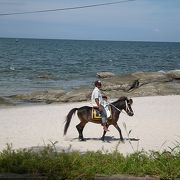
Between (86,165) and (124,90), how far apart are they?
79.1 ft

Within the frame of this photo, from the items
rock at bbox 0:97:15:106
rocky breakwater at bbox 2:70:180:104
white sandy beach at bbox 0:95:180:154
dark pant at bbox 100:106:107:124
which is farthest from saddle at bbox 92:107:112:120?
rocky breakwater at bbox 2:70:180:104

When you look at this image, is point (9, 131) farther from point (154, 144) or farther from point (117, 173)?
point (117, 173)

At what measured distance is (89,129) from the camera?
54.6 ft

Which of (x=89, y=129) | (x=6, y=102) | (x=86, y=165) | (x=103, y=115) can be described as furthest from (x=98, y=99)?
(x=6, y=102)

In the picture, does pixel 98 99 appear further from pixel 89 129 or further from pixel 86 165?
pixel 86 165

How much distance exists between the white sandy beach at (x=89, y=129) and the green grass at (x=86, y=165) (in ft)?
11.5

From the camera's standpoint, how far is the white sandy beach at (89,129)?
44.6ft

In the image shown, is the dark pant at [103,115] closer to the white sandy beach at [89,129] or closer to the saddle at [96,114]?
the saddle at [96,114]

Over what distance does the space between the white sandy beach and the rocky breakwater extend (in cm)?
376

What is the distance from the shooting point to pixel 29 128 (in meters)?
16.7

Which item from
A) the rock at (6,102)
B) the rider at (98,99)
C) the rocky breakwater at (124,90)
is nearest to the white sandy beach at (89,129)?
the rider at (98,99)

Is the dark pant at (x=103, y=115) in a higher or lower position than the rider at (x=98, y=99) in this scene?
lower

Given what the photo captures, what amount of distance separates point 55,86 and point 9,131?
20.2 m

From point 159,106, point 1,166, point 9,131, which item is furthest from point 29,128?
point 1,166
